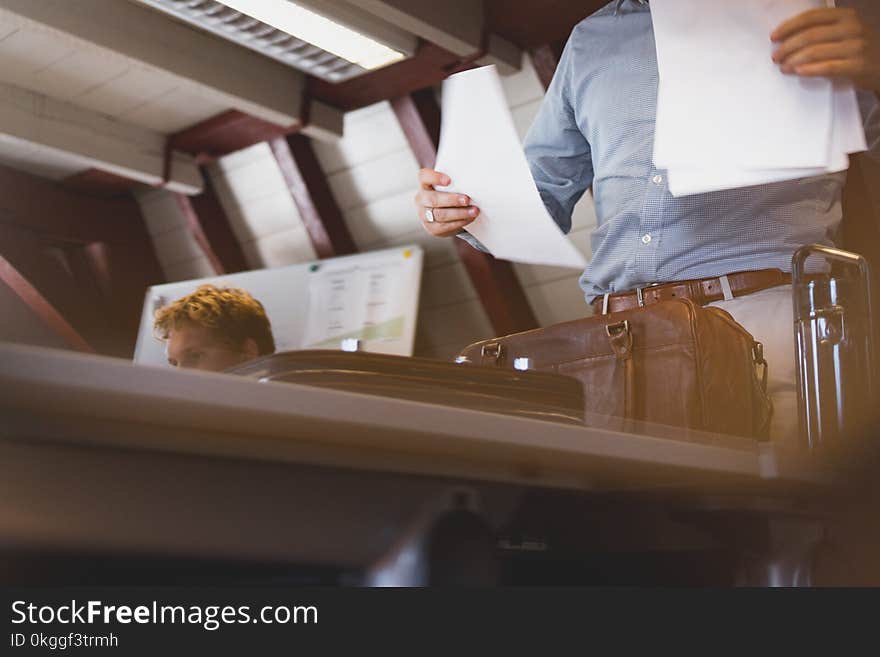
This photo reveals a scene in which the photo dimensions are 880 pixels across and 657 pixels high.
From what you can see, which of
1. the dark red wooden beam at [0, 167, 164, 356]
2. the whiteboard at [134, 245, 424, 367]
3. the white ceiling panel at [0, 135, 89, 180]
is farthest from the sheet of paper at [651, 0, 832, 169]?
the dark red wooden beam at [0, 167, 164, 356]

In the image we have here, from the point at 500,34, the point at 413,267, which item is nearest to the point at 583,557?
the point at 500,34

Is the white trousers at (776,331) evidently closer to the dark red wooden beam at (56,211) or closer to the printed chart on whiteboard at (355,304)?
the printed chart on whiteboard at (355,304)

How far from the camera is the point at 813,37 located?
0.75 m

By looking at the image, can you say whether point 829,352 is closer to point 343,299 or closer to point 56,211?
point 343,299

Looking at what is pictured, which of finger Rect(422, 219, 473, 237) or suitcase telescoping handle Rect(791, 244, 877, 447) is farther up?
finger Rect(422, 219, 473, 237)

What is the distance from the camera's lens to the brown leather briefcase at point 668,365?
95cm

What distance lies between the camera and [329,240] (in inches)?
194

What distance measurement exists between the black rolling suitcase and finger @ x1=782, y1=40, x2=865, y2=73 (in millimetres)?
293

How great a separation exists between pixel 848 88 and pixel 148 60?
3.35 m

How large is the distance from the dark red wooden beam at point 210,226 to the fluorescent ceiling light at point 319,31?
5.56 feet

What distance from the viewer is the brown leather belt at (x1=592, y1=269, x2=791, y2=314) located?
44.1 inches

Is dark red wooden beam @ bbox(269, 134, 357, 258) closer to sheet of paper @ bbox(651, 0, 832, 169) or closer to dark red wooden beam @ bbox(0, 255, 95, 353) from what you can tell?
dark red wooden beam @ bbox(0, 255, 95, 353)

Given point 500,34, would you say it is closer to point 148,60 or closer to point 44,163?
point 148,60

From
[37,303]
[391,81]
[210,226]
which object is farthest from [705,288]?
[37,303]
